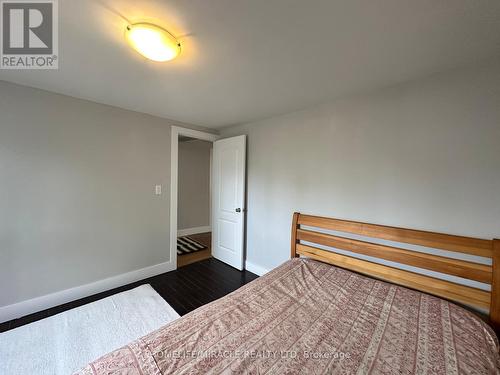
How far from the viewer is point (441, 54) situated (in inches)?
53.6

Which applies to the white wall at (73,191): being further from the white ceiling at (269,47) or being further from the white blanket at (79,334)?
the white blanket at (79,334)

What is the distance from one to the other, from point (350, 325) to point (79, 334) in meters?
2.12

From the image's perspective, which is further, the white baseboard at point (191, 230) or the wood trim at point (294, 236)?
the white baseboard at point (191, 230)

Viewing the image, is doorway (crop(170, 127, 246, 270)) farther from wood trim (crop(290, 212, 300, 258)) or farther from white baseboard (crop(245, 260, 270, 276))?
wood trim (crop(290, 212, 300, 258))

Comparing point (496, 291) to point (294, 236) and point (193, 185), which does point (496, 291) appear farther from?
point (193, 185)

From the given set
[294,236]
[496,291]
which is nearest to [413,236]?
[496,291]

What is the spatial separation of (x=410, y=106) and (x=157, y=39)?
6.57 feet

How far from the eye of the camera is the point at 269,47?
133 cm

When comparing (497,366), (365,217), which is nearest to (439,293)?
(497,366)

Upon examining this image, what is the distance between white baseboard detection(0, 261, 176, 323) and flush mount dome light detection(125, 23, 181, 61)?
2.59 metres

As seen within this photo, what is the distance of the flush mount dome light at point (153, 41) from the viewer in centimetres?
114

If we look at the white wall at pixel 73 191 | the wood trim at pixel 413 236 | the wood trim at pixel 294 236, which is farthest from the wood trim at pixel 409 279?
the white wall at pixel 73 191

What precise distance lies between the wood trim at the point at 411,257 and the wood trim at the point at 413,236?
0.08 meters

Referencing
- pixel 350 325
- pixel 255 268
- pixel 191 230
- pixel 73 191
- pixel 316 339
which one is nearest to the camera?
pixel 316 339
